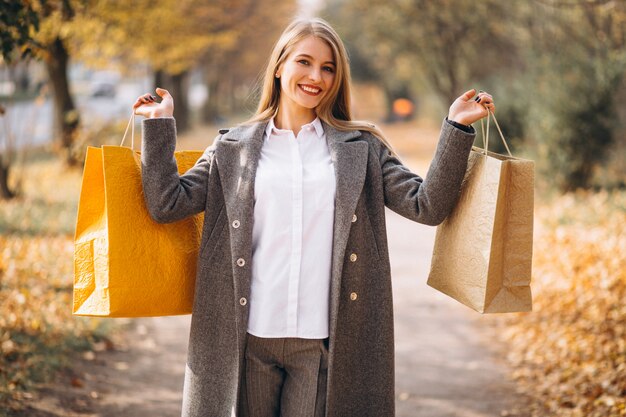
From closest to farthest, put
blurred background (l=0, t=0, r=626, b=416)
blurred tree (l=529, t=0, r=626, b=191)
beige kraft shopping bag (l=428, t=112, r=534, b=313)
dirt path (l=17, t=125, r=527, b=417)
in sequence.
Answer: beige kraft shopping bag (l=428, t=112, r=534, b=313)
dirt path (l=17, t=125, r=527, b=417)
blurred background (l=0, t=0, r=626, b=416)
blurred tree (l=529, t=0, r=626, b=191)

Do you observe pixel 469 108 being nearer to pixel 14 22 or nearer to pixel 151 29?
pixel 14 22

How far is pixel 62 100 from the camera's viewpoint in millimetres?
16141

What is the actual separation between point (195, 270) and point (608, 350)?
12.6ft

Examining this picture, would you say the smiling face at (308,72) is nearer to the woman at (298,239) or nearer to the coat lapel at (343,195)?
the woman at (298,239)

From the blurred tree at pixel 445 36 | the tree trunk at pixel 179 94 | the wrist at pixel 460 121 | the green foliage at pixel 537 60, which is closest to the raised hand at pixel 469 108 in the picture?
the wrist at pixel 460 121

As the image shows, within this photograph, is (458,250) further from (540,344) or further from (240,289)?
(540,344)

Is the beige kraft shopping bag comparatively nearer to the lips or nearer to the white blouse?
the white blouse

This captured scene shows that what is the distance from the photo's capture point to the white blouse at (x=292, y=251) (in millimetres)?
2779

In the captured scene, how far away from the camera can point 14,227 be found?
10.2 metres

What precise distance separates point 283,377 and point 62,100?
14641mm

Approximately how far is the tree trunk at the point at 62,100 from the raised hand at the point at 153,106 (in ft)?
41.7

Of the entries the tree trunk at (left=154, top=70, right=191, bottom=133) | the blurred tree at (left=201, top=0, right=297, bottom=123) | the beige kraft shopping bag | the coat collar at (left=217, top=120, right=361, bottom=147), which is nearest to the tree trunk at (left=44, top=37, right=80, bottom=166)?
the blurred tree at (left=201, top=0, right=297, bottom=123)

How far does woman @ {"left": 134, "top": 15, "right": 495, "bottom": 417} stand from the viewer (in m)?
2.80

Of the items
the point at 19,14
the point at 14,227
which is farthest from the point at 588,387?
the point at 14,227
